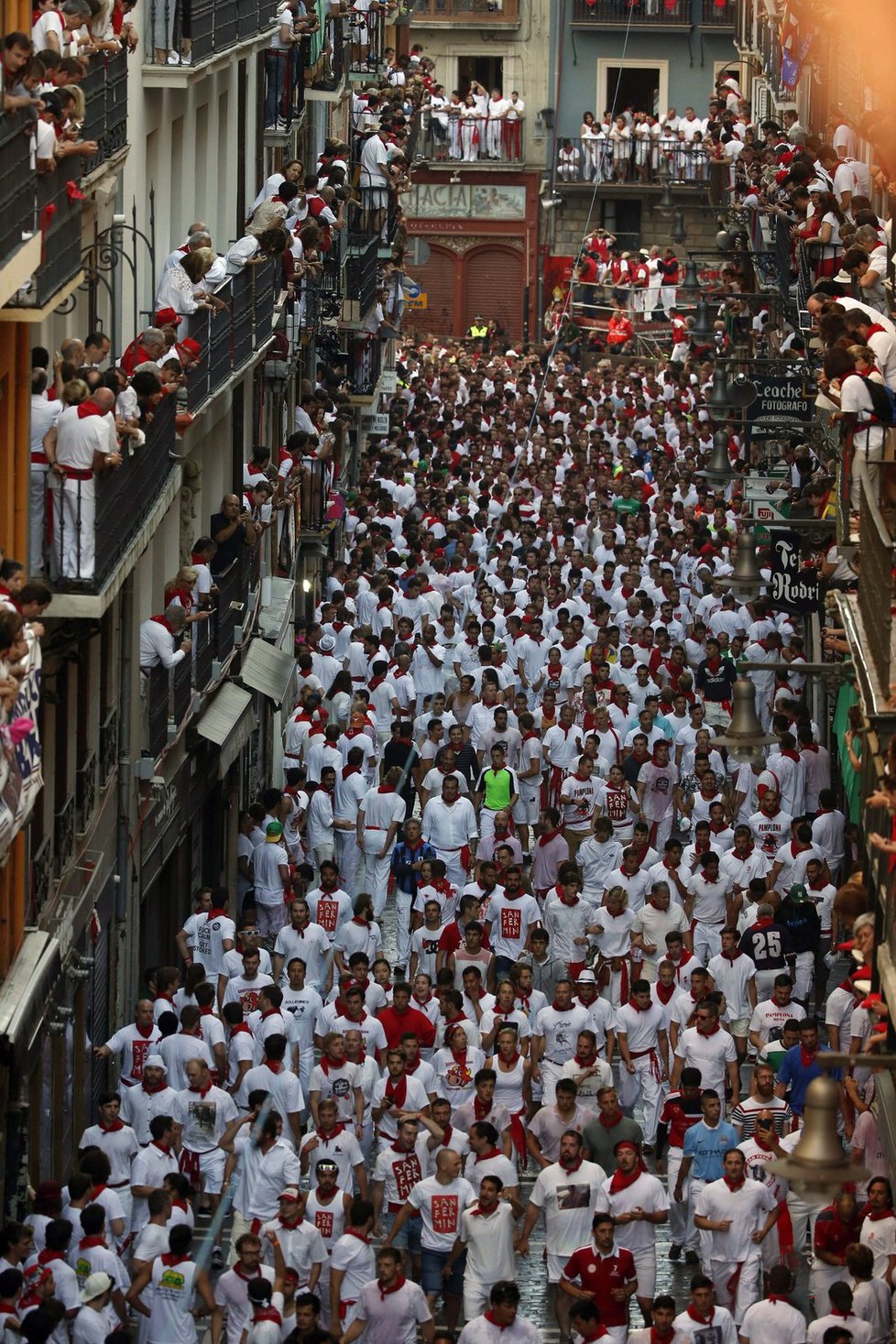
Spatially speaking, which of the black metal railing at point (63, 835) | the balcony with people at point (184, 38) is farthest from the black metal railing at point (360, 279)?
the black metal railing at point (63, 835)

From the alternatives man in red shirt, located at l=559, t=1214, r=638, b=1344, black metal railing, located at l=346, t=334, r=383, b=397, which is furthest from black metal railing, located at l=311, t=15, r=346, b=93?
man in red shirt, located at l=559, t=1214, r=638, b=1344

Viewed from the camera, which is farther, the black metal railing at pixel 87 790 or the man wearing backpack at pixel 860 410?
the black metal railing at pixel 87 790

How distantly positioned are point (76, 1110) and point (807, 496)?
10.6 m

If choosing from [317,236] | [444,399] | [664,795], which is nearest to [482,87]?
[444,399]

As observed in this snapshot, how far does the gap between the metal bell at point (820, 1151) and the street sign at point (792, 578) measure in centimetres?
1296

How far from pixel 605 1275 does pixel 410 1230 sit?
131 centimetres

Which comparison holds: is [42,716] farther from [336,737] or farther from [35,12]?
[336,737]

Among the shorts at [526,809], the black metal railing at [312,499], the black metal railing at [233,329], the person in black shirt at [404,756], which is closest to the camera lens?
the black metal railing at [233,329]

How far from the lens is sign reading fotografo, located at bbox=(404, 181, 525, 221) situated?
62781 mm

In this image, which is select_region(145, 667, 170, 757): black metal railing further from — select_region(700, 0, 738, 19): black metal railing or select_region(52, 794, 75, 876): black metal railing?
select_region(700, 0, 738, 19): black metal railing

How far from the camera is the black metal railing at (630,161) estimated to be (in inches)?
2418

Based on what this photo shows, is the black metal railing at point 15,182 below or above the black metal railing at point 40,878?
above

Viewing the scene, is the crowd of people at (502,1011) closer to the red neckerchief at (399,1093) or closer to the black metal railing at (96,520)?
the red neckerchief at (399,1093)

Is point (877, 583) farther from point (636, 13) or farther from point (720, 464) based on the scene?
point (636, 13)
